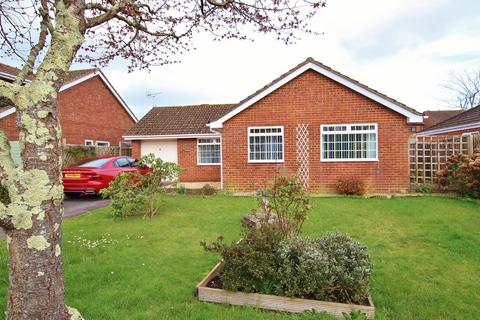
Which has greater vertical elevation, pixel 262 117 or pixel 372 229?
pixel 262 117

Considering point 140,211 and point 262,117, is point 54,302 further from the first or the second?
point 262,117

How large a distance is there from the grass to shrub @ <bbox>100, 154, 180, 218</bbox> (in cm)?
45

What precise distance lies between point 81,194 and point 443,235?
1103 cm

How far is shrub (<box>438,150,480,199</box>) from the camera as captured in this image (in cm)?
1026

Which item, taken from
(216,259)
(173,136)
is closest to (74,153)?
(173,136)

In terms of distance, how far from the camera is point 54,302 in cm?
256

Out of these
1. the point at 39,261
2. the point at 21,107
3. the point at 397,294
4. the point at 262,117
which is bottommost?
the point at 397,294

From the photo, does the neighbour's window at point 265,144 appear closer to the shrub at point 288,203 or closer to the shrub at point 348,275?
the shrub at point 288,203

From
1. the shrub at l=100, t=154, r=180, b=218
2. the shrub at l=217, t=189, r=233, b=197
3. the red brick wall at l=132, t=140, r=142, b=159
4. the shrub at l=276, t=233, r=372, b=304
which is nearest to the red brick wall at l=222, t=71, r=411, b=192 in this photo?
the shrub at l=217, t=189, r=233, b=197

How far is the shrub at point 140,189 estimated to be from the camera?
826 centimetres

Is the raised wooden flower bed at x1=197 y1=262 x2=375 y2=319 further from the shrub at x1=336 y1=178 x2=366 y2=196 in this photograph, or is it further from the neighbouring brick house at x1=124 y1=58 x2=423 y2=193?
the shrub at x1=336 y1=178 x2=366 y2=196

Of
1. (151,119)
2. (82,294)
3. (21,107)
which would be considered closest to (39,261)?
(21,107)

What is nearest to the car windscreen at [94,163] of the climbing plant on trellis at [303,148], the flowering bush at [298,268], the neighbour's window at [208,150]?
the neighbour's window at [208,150]

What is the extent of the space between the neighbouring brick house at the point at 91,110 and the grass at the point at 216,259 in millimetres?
11808
